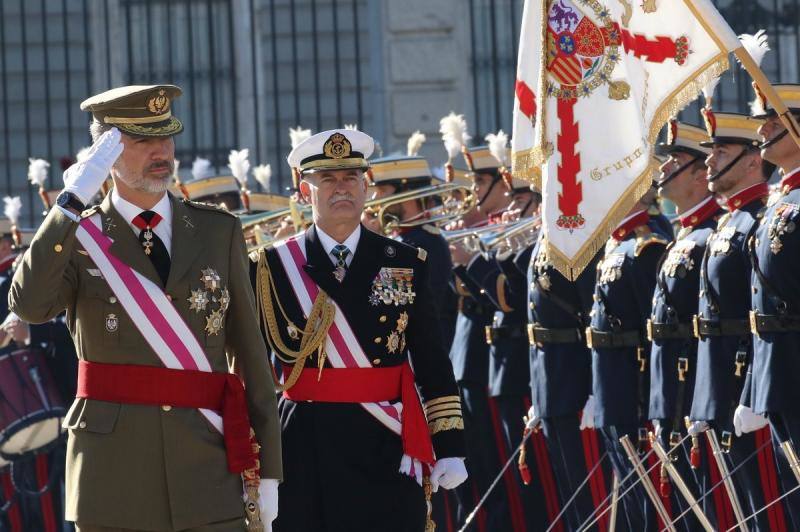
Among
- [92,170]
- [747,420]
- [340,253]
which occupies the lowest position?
[747,420]

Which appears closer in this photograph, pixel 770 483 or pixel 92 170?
pixel 92 170

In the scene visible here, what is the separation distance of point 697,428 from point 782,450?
74cm

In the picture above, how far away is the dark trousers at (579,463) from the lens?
29.9ft

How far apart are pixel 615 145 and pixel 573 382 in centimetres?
156

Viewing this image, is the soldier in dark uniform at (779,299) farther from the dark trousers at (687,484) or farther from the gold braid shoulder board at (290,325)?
the gold braid shoulder board at (290,325)

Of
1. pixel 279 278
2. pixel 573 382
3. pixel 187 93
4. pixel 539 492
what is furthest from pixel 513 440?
pixel 187 93

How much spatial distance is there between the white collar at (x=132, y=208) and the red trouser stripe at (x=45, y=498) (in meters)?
6.76

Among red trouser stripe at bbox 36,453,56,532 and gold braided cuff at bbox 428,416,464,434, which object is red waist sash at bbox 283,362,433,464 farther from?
red trouser stripe at bbox 36,453,56,532

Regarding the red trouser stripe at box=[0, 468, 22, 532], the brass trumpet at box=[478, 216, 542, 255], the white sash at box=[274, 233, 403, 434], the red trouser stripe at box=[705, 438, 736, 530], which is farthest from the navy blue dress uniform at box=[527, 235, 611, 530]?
the red trouser stripe at box=[0, 468, 22, 532]

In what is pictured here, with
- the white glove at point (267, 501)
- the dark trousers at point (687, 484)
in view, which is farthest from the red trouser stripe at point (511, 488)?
the white glove at point (267, 501)

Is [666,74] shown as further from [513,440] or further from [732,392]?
[513,440]

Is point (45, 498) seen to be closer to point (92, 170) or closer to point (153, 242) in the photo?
point (153, 242)

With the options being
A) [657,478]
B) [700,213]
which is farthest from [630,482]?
[700,213]

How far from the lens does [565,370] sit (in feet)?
29.6
